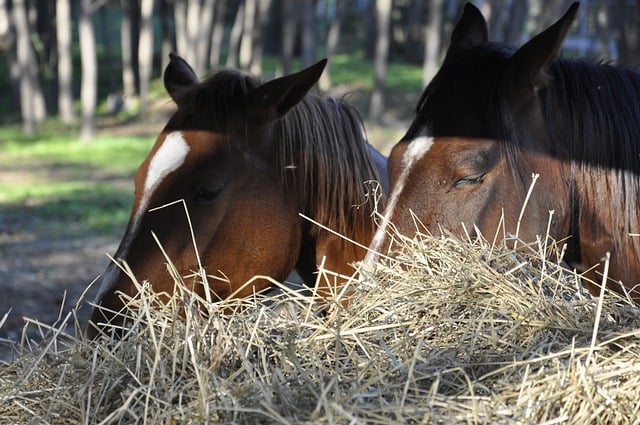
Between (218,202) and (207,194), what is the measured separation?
6 centimetres

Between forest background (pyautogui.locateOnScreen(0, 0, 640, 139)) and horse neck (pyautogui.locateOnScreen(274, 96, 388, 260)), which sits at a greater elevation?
horse neck (pyautogui.locateOnScreen(274, 96, 388, 260))

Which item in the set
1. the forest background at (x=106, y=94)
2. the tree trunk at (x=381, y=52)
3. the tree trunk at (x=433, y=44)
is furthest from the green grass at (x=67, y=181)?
the tree trunk at (x=433, y=44)

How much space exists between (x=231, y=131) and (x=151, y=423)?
6.13 feet

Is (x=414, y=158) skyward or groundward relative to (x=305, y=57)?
skyward

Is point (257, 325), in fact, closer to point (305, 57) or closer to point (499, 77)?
point (499, 77)

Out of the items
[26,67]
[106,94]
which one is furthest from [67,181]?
[106,94]

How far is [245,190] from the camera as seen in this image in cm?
361

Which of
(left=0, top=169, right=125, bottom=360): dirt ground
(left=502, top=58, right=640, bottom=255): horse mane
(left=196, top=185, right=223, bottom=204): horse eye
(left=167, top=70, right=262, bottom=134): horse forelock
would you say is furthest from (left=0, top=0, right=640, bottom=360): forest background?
(left=502, top=58, right=640, bottom=255): horse mane

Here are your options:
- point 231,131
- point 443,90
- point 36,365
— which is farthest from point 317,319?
point 231,131

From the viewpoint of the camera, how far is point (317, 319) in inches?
93.2

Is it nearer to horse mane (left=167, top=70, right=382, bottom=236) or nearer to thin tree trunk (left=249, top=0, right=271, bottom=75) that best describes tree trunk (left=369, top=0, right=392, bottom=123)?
thin tree trunk (left=249, top=0, right=271, bottom=75)

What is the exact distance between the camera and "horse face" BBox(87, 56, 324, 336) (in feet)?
11.2

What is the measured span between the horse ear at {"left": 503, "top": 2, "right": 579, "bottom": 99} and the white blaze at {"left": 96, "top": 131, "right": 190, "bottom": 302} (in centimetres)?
141

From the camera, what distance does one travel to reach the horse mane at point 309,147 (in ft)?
12.1
